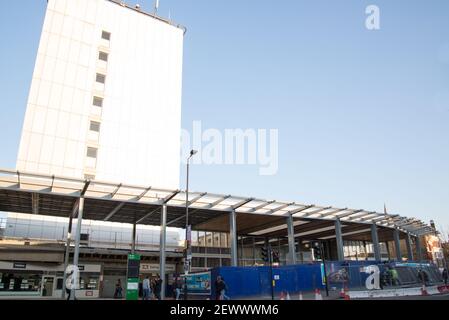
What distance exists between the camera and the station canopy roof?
2580 centimetres

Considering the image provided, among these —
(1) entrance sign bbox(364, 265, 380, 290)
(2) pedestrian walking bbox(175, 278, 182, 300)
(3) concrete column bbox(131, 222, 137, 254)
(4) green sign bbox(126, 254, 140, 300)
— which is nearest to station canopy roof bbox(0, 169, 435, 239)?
(3) concrete column bbox(131, 222, 137, 254)

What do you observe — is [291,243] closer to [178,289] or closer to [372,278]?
[372,278]

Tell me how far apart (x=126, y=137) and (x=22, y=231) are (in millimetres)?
15287

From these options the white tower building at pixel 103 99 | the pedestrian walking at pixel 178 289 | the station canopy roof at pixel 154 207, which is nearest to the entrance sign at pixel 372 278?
the station canopy roof at pixel 154 207

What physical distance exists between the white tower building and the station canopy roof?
6916 mm

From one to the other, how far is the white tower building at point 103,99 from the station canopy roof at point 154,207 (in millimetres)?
6916

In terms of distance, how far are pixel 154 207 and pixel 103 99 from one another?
18.8 m

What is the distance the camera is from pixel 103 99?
4409 centimetres

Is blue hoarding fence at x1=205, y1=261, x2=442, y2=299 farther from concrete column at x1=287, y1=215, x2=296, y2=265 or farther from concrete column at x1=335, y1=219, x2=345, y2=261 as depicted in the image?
concrete column at x1=335, y1=219, x2=345, y2=261

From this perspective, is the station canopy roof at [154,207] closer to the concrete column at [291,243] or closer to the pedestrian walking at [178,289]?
the concrete column at [291,243]

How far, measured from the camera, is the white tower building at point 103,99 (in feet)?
129
